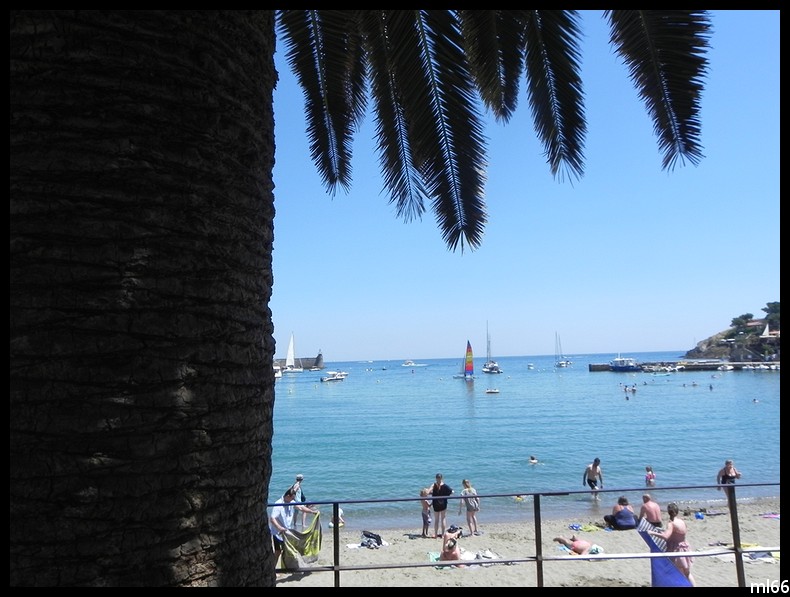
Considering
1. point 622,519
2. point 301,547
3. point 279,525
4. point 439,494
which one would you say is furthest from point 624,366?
point 279,525

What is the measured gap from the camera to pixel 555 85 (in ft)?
13.6

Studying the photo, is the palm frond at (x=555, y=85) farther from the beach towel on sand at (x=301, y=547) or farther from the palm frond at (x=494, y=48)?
the beach towel on sand at (x=301, y=547)

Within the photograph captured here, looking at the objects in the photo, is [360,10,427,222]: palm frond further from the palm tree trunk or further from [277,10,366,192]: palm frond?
the palm tree trunk

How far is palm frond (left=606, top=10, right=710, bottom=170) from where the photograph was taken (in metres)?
3.46

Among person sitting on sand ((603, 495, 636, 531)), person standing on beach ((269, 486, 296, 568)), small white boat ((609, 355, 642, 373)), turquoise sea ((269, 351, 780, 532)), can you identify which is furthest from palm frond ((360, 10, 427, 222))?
small white boat ((609, 355, 642, 373))

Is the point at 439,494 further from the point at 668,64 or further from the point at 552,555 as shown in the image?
the point at 668,64

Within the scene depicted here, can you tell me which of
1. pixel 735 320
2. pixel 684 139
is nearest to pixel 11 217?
pixel 684 139

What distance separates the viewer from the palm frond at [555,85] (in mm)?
3787

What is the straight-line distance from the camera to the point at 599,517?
16688mm

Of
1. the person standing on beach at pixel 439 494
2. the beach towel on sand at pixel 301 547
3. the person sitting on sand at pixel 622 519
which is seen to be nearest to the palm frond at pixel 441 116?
the beach towel on sand at pixel 301 547

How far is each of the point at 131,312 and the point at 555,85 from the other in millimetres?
3764

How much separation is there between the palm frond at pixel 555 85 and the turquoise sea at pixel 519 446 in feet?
28.2
